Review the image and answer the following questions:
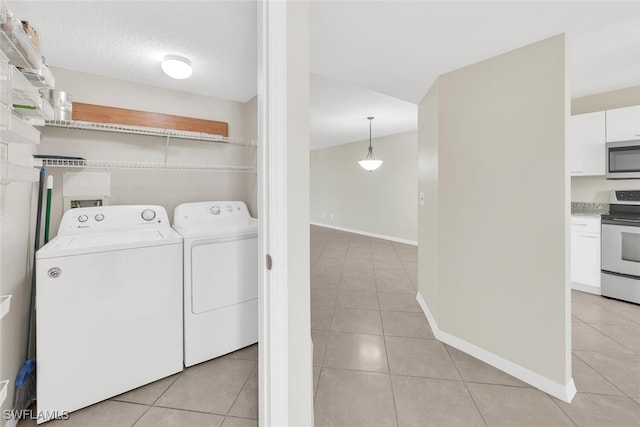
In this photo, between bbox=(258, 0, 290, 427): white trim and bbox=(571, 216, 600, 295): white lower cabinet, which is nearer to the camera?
bbox=(258, 0, 290, 427): white trim

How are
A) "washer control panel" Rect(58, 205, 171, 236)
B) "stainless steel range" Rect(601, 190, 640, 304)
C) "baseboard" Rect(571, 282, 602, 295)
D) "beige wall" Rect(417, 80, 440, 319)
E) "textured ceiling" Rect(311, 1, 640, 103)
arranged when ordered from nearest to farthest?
"textured ceiling" Rect(311, 1, 640, 103)
"washer control panel" Rect(58, 205, 171, 236)
"beige wall" Rect(417, 80, 440, 319)
"stainless steel range" Rect(601, 190, 640, 304)
"baseboard" Rect(571, 282, 602, 295)

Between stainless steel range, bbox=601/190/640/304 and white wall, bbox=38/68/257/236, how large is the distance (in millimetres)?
3914

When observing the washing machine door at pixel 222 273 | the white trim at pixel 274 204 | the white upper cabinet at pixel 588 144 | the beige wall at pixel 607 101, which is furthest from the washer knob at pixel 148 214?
the beige wall at pixel 607 101

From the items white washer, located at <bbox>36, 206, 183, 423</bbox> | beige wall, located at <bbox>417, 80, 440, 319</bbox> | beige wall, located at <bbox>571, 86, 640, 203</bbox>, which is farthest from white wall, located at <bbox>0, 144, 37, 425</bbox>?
beige wall, located at <bbox>571, 86, 640, 203</bbox>

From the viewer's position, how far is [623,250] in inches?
107

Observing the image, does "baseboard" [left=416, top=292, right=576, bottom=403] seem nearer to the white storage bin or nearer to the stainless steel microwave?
the stainless steel microwave

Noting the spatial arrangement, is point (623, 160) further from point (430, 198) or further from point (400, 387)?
point (400, 387)

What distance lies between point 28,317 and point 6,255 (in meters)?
0.57

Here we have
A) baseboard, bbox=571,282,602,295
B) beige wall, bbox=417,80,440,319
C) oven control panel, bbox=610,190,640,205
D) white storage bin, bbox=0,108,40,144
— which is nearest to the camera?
white storage bin, bbox=0,108,40,144

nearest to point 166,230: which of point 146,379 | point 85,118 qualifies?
point 146,379

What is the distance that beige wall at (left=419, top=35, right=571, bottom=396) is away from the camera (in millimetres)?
1549

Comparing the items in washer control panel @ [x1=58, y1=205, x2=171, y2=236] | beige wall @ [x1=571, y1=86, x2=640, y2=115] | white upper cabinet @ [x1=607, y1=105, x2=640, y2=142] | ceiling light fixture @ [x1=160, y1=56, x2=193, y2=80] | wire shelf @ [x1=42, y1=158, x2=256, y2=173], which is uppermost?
beige wall @ [x1=571, y1=86, x2=640, y2=115]

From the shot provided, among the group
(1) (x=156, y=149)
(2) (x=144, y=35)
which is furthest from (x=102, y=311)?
(2) (x=144, y=35)

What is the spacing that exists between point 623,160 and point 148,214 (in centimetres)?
485
